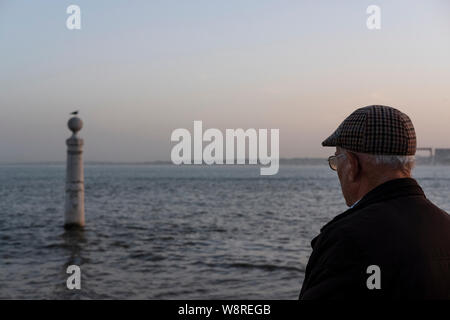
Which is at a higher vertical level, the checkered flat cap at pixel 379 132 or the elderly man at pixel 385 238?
the checkered flat cap at pixel 379 132

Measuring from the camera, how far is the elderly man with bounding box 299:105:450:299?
1.98m

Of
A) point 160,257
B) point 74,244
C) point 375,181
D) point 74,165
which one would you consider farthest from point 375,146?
point 74,244

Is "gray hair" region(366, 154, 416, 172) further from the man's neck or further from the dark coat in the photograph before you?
the dark coat

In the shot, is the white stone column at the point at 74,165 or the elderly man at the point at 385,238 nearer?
the elderly man at the point at 385,238

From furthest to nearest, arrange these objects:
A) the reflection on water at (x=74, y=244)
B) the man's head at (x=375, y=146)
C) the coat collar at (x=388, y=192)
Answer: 1. the reflection on water at (x=74, y=244)
2. the man's head at (x=375, y=146)
3. the coat collar at (x=388, y=192)

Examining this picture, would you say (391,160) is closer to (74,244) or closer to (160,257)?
(160,257)

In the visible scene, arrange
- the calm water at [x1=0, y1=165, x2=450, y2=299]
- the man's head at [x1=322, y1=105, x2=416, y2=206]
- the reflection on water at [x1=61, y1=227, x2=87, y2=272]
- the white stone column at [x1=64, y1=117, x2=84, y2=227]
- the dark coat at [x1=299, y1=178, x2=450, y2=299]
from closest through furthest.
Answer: the dark coat at [x1=299, y1=178, x2=450, y2=299]
the man's head at [x1=322, y1=105, x2=416, y2=206]
the calm water at [x1=0, y1=165, x2=450, y2=299]
the reflection on water at [x1=61, y1=227, x2=87, y2=272]
the white stone column at [x1=64, y1=117, x2=84, y2=227]

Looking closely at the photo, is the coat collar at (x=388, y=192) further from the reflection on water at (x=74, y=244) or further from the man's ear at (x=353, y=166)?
the reflection on water at (x=74, y=244)

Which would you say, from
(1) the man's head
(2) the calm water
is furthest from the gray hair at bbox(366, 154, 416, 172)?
(2) the calm water

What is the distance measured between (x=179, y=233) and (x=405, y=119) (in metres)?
24.8

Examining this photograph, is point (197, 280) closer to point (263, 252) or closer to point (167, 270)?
point (167, 270)

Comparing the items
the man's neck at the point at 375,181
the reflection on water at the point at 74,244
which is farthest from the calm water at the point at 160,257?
the man's neck at the point at 375,181

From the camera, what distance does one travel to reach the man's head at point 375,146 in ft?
7.66
